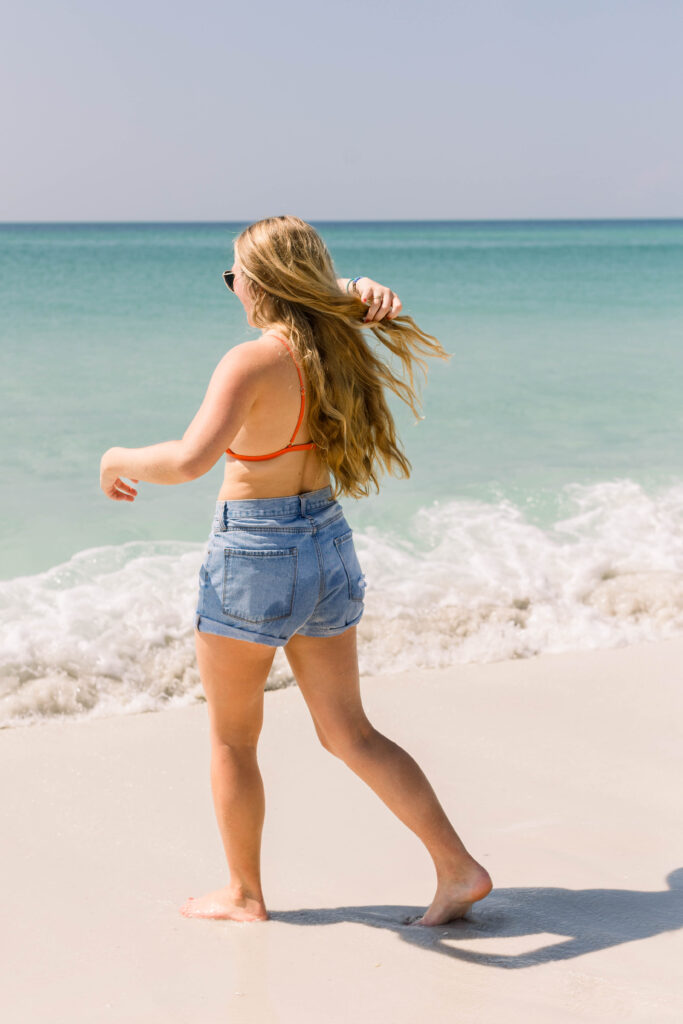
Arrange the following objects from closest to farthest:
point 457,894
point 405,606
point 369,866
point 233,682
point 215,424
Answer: point 215,424, point 233,682, point 457,894, point 369,866, point 405,606

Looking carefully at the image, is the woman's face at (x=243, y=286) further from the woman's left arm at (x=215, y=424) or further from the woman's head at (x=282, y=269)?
the woman's left arm at (x=215, y=424)

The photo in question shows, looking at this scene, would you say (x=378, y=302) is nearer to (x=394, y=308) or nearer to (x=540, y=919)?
(x=394, y=308)

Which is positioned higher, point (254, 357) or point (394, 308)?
point (394, 308)

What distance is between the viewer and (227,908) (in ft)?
8.20

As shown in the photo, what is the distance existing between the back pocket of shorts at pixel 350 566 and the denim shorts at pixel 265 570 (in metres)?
0.05

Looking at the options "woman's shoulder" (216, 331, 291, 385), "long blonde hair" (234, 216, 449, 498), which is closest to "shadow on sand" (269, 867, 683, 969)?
"long blonde hair" (234, 216, 449, 498)

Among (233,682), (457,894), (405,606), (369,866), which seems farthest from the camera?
(405,606)

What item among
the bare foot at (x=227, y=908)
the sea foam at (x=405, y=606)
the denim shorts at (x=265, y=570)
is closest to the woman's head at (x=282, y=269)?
the denim shorts at (x=265, y=570)

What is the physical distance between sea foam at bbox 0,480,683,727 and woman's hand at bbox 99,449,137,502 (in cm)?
190

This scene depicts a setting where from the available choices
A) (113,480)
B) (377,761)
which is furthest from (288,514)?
(377,761)

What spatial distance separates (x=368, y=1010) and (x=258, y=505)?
42.8 inches

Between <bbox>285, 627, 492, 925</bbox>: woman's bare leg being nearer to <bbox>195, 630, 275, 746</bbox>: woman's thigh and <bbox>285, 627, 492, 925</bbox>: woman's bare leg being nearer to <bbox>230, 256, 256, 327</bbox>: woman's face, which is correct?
<bbox>195, 630, 275, 746</bbox>: woman's thigh

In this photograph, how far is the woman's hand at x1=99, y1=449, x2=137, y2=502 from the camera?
233cm

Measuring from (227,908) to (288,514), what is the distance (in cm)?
99
